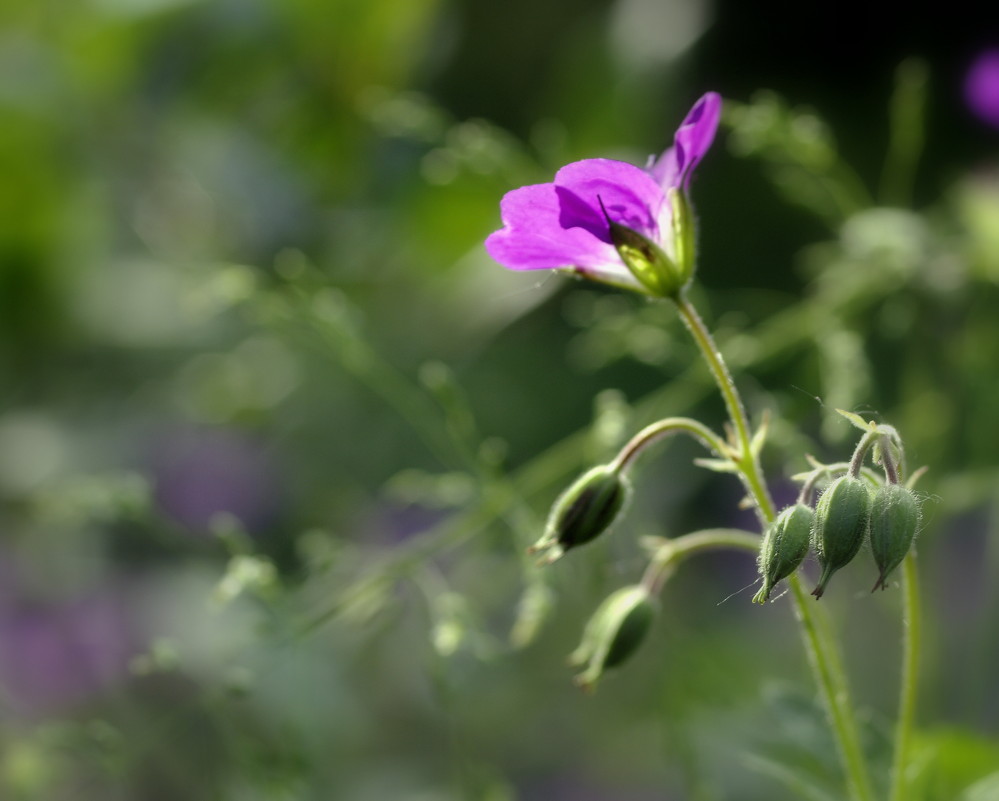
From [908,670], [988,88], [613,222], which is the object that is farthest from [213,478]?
[908,670]

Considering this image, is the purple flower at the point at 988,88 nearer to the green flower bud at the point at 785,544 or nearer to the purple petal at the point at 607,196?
the purple petal at the point at 607,196

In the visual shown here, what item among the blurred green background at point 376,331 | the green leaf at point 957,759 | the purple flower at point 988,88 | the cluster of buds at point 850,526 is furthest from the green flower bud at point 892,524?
the purple flower at point 988,88

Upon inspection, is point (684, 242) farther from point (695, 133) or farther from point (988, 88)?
point (988, 88)

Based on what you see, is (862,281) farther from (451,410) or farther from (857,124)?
(857,124)

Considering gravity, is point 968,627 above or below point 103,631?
below

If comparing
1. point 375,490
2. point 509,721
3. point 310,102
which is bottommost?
point 509,721

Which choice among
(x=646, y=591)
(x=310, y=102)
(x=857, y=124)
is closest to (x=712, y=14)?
(x=857, y=124)
